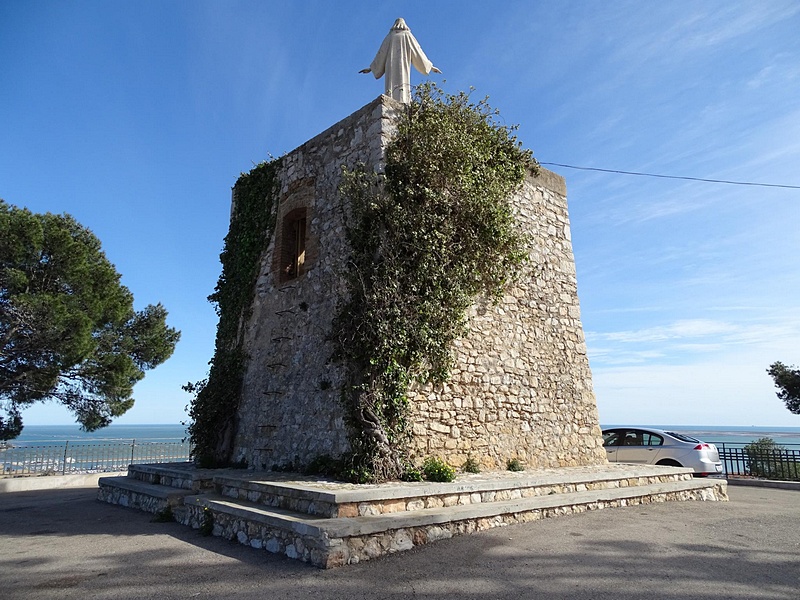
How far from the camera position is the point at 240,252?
34.2ft

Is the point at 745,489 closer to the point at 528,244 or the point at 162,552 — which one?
the point at 528,244

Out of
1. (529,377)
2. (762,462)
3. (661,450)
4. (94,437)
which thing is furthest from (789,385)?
(94,437)

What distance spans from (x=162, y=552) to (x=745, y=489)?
38.2ft

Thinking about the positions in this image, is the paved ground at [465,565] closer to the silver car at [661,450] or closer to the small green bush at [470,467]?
the small green bush at [470,467]

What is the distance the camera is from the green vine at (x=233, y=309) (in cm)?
920

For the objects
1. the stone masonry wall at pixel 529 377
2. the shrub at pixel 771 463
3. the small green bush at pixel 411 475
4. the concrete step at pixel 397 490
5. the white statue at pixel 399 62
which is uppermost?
Answer: the white statue at pixel 399 62

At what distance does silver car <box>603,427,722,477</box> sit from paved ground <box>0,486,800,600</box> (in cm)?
371

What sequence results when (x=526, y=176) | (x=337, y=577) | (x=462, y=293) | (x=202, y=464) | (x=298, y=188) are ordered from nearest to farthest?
(x=337, y=577)
(x=462, y=293)
(x=202, y=464)
(x=298, y=188)
(x=526, y=176)

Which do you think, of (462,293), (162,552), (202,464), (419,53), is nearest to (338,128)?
(419,53)

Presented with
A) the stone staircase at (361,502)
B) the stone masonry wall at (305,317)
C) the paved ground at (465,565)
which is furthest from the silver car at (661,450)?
the stone masonry wall at (305,317)

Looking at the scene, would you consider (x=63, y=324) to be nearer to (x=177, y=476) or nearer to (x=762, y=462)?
(x=177, y=476)

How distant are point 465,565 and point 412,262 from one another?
3923mm

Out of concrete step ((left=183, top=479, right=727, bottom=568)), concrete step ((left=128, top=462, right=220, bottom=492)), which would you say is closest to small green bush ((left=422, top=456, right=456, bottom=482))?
concrete step ((left=183, top=479, right=727, bottom=568))

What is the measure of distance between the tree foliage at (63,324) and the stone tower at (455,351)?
6.06m
